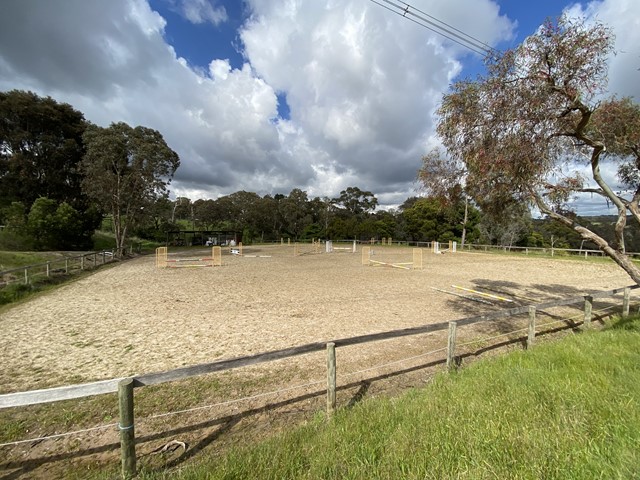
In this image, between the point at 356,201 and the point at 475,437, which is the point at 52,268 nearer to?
the point at 475,437

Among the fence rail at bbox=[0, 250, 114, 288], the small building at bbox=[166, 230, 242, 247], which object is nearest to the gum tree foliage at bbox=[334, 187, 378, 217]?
the small building at bbox=[166, 230, 242, 247]

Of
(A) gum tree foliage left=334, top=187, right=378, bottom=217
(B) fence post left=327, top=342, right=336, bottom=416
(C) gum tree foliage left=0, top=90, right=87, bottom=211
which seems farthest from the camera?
(A) gum tree foliage left=334, top=187, right=378, bottom=217

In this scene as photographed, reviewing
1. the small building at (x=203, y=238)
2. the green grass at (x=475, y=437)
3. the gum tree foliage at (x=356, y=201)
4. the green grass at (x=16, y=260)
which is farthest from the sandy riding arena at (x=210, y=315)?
the gum tree foliage at (x=356, y=201)

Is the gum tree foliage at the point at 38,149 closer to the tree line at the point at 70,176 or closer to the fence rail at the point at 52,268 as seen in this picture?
the tree line at the point at 70,176

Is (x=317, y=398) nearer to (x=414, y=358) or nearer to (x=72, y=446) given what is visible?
(x=414, y=358)

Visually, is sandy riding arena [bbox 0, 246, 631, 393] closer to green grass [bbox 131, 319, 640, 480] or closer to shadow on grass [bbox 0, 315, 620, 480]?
shadow on grass [bbox 0, 315, 620, 480]

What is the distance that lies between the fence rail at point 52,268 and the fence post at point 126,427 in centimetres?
1241

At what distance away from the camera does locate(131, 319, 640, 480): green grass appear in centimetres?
214

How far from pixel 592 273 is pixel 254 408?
21.2 m

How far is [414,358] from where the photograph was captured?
526cm

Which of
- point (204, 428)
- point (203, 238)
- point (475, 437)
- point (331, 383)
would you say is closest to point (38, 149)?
point (203, 238)

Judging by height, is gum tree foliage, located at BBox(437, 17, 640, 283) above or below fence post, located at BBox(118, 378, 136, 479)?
above

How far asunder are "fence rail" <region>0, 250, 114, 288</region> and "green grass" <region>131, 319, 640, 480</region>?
1350cm

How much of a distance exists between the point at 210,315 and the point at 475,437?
23.6ft
